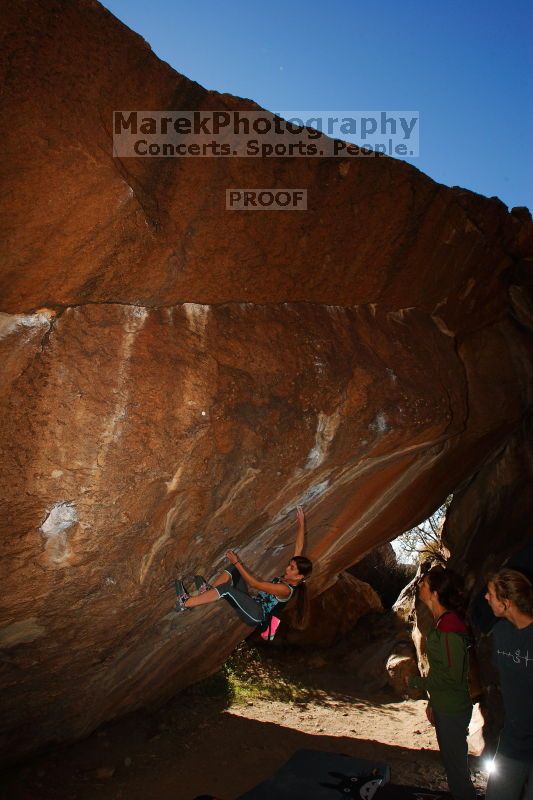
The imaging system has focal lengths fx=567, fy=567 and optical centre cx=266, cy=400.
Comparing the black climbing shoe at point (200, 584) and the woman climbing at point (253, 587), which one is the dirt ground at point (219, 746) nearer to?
the woman climbing at point (253, 587)

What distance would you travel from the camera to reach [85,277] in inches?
121

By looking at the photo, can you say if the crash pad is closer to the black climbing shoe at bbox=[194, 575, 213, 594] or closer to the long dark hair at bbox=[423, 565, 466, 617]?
the long dark hair at bbox=[423, 565, 466, 617]

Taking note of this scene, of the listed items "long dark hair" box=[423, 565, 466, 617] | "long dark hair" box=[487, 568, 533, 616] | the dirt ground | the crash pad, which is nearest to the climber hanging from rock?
the crash pad

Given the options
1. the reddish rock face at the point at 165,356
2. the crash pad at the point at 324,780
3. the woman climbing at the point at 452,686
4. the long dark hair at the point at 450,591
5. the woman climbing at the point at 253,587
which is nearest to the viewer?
the reddish rock face at the point at 165,356

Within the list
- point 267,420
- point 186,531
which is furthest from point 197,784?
point 267,420

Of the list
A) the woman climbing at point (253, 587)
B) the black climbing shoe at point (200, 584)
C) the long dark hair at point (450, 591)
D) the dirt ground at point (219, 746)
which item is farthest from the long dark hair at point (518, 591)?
the dirt ground at point (219, 746)

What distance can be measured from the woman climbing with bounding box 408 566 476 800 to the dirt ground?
1.68 metres

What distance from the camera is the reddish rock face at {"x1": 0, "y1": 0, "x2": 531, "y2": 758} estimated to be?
279 centimetres

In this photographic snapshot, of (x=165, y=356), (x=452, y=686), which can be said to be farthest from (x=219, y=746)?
(x=165, y=356)

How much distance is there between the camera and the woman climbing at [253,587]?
13.7 feet

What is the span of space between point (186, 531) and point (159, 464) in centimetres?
78

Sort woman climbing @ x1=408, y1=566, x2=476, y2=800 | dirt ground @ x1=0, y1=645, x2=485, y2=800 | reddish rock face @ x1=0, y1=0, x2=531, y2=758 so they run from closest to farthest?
reddish rock face @ x1=0, y1=0, x2=531, y2=758, woman climbing @ x1=408, y1=566, x2=476, y2=800, dirt ground @ x1=0, y1=645, x2=485, y2=800

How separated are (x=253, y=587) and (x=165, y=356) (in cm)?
216

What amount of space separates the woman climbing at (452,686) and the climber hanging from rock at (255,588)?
123 centimetres
